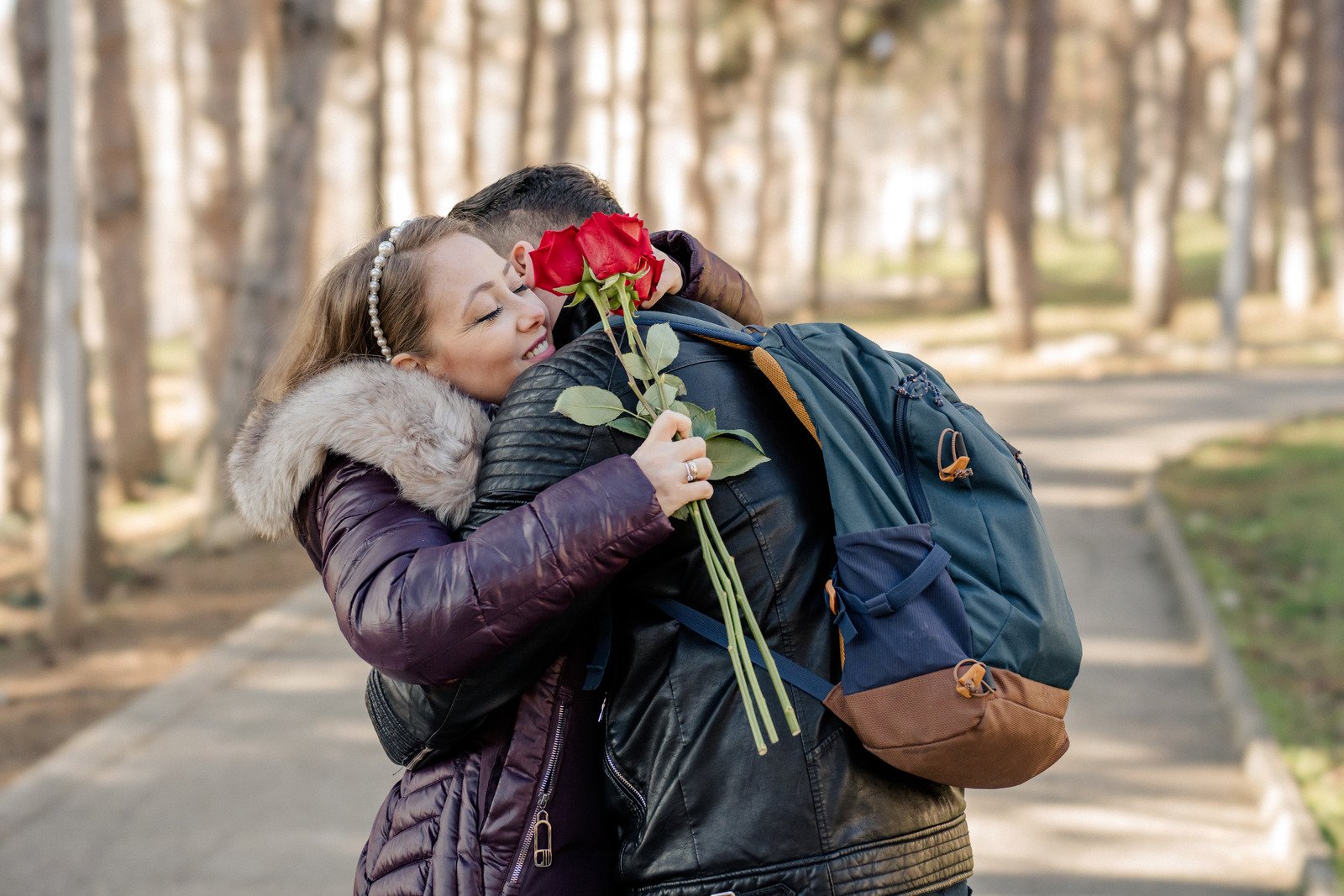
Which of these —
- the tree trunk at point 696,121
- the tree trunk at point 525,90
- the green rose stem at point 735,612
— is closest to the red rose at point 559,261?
the green rose stem at point 735,612

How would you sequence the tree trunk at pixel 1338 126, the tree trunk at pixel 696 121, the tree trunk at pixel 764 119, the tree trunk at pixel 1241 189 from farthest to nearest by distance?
the tree trunk at pixel 764 119, the tree trunk at pixel 696 121, the tree trunk at pixel 1338 126, the tree trunk at pixel 1241 189

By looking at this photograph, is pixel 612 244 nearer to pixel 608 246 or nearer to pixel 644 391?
pixel 608 246

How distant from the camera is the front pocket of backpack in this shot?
180 centimetres

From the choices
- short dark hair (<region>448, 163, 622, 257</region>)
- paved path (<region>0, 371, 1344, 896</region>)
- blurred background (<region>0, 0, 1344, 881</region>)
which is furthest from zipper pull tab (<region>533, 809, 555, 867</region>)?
paved path (<region>0, 371, 1344, 896</region>)

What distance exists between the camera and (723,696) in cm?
187

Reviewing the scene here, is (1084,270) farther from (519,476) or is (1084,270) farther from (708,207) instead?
(519,476)

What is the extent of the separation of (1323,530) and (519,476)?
8937 mm

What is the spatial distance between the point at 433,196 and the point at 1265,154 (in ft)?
52.2

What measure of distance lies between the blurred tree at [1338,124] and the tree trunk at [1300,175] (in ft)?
3.24

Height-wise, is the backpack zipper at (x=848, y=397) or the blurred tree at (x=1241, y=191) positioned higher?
the blurred tree at (x=1241, y=191)

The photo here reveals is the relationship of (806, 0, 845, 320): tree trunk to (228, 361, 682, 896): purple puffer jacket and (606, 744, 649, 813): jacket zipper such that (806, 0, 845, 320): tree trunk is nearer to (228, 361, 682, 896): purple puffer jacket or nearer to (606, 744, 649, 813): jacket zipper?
(228, 361, 682, 896): purple puffer jacket

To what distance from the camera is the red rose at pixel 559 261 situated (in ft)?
6.38

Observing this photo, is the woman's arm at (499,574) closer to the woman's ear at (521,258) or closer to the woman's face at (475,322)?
the woman's face at (475,322)

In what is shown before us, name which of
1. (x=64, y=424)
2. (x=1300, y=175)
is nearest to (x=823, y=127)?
(x=1300, y=175)
